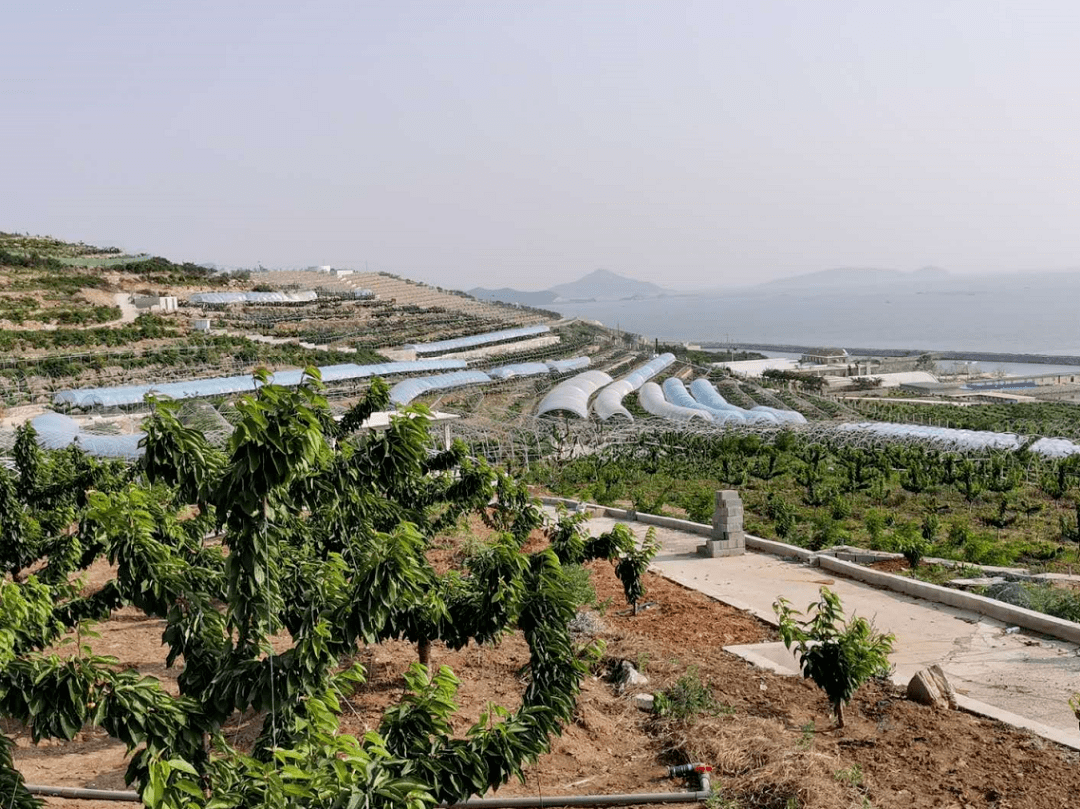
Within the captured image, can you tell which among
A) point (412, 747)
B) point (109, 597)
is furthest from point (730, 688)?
point (109, 597)

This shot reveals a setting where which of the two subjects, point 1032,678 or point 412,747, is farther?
point 1032,678

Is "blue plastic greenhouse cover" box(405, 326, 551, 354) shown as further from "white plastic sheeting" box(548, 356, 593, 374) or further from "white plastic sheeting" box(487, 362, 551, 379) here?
"white plastic sheeting" box(548, 356, 593, 374)

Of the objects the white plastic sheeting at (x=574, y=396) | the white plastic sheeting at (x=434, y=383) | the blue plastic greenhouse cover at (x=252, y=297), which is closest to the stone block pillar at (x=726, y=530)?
the white plastic sheeting at (x=574, y=396)

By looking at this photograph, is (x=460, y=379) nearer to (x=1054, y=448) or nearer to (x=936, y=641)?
(x=1054, y=448)

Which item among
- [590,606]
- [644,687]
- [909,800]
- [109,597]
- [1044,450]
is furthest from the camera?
[1044,450]

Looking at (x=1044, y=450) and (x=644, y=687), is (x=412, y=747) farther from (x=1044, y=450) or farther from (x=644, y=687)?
(x=1044, y=450)

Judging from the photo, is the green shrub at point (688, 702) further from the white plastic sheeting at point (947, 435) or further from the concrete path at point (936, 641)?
the white plastic sheeting at point (947, 435)

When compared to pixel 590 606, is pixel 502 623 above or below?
above
